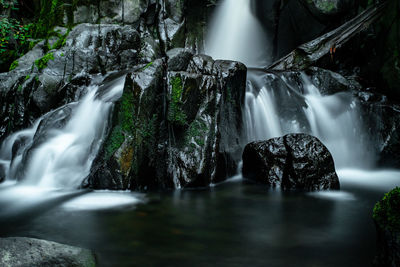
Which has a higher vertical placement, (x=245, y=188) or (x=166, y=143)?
(x=166, y=143)

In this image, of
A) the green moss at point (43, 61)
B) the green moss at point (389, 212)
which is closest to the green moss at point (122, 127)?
the green moss at point (389, 212)

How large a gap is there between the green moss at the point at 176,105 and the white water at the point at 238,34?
9156mm

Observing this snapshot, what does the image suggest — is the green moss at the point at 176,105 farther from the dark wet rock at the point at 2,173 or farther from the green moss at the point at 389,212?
the green moss at the point at 389,212

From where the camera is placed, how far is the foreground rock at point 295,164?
5680 mm

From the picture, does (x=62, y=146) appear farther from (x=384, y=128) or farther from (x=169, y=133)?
(x=384, y=128)

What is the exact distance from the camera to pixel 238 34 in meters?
15.3

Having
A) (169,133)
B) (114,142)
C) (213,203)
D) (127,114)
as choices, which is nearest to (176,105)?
(169,133)

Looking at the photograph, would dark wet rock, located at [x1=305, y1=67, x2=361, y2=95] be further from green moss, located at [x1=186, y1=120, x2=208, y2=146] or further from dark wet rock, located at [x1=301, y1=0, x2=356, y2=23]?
green moss, located at [x1=186, y1=120, x2=208, y2=146]

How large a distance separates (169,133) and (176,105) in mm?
572

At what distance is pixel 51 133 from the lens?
274 inches

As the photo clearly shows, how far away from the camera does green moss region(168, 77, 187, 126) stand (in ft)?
20.3

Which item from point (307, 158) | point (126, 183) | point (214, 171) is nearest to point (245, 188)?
point (214, 171)

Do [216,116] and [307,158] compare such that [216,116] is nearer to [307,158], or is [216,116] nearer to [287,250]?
[307,158]

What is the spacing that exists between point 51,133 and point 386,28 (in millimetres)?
9329
